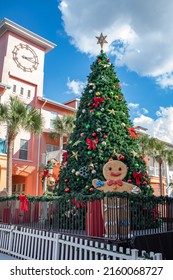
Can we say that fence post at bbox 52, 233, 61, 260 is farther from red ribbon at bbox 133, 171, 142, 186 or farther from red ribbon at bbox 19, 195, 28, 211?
red ribbon at bbox 133, 171, 142, 186

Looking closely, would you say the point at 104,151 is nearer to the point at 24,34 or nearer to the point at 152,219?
the point at 152,219

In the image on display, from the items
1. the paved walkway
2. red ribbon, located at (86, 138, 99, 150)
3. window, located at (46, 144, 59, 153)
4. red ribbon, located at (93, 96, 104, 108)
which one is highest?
red ribbon, located at (93, 96, 104, 108)

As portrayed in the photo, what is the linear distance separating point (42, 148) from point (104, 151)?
545 inches

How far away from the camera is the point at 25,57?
23531 mm

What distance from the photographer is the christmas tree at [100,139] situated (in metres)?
9.40

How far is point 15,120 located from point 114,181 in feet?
30.4

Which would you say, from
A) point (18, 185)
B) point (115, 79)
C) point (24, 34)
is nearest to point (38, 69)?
point (24, 34)

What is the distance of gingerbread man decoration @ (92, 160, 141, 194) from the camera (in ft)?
25.2

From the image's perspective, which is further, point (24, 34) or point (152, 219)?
point (24, 34)

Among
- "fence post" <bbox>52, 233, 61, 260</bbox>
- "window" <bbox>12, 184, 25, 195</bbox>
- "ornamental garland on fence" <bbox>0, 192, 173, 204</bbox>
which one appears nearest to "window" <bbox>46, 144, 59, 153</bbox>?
"window" <bbox>12, 184, 25, 195</bbox>

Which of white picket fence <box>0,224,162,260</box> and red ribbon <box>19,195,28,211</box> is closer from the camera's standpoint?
white picket fence <box>0,224,162,260</box>

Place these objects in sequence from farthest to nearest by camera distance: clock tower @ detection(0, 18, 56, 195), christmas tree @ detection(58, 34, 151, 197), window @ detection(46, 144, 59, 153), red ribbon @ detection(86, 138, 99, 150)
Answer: window @ detection(46, 144, 59, 153) → clock tower @ detection(0, 18, 56, 195) → red ribbon @ detection(86, 138, 99, 150) → christmas tree @ detection(58, 34, 151, 197)

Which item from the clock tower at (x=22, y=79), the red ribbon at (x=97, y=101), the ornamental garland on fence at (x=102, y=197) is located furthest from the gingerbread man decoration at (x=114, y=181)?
the clock tower at (x=22, y=79)

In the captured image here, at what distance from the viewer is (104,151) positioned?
956 centimetres
